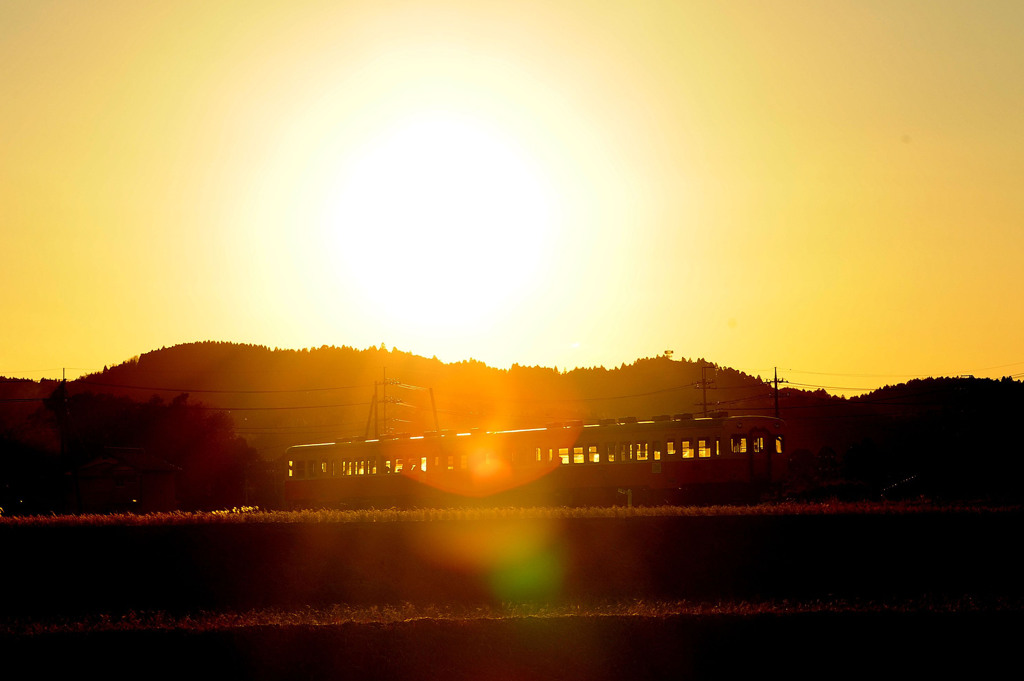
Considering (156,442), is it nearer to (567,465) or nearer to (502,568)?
(567,465)

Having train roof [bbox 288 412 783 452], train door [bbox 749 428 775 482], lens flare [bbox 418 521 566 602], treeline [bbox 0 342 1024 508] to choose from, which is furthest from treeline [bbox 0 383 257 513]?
lens flare [bbox 418 521 566 602]

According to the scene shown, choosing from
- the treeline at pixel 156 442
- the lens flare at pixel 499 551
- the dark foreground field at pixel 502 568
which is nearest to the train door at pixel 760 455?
the dark foreground field at pixel 502 568

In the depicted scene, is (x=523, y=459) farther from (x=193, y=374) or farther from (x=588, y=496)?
(x=193, y=374)

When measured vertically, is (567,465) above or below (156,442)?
below

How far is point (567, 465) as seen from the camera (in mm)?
38750

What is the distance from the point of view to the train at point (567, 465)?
35000mm

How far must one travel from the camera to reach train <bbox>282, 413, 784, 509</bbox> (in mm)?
35000

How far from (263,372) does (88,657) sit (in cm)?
16852

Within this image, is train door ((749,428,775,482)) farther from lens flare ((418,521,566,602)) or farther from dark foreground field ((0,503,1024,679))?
lens flare ((418,521,566,602))

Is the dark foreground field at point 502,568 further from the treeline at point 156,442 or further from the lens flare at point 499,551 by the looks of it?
the treeline at point 156,442

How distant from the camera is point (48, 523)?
2630 cm

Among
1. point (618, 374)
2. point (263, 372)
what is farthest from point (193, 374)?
point (618, 374)

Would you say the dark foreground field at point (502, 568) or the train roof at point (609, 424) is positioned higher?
the train roof at point (609, 424)

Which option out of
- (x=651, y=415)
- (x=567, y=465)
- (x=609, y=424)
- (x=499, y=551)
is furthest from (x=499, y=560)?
(x=651, y=415)
